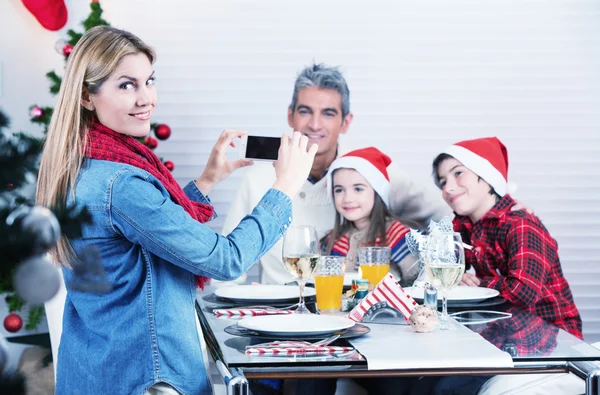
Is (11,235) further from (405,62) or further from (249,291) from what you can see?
(405,62)

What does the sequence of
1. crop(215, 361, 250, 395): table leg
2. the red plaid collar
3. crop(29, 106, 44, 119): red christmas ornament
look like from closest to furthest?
1. crop(215, 361, 250, 395): table leg
2. the red plaid collar
3. crop(29, 106, 44, 119): red christmas ornament

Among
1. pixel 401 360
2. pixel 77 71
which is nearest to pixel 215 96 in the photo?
pixel 77 71

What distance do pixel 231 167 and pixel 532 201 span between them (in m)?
2.30

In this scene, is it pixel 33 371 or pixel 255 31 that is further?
pixel 255 31

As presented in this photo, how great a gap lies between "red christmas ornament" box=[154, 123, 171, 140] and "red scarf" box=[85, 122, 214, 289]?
1.86 m

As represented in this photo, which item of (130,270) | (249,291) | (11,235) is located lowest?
(249,291)

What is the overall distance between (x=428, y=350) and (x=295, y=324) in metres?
0.29

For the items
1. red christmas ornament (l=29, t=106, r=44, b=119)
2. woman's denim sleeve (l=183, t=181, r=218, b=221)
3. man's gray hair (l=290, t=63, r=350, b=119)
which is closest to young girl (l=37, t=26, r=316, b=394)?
woman's denim sleeve (l=183, t=181, r=218, b=221)

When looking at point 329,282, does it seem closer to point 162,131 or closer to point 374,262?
point 374,262

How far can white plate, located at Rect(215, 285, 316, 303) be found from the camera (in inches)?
77.2

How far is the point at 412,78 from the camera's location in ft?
12.5

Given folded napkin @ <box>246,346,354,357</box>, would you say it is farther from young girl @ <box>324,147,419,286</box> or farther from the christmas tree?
young girl @ <box>324,147,419,286</box>

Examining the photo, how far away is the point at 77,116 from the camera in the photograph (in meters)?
1.50

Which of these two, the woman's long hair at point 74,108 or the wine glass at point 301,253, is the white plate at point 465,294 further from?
the woman's long hair at point 74,108
